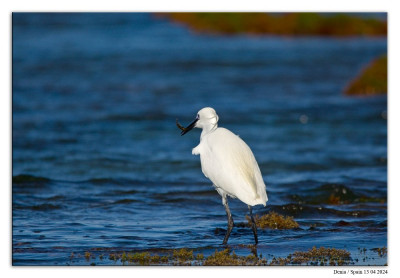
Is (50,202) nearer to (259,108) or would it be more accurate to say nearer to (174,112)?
(174,112)

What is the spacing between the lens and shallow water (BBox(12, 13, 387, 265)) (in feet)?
25.4

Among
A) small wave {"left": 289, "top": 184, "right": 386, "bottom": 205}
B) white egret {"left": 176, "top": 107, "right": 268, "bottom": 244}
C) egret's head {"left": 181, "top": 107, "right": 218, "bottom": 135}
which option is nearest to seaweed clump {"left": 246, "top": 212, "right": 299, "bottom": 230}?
white egret {"left": 176, "top": 107, "right": 268, "bottom": 244}

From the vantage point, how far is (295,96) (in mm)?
17359

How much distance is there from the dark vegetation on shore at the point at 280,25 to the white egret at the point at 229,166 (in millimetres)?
9445

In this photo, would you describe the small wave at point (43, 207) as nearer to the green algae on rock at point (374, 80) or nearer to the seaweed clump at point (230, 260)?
the seaweed clump at point (230, 260)

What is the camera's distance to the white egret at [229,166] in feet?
22.6

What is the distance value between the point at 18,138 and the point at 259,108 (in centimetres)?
547

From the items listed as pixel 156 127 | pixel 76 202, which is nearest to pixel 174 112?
pixel 156 127

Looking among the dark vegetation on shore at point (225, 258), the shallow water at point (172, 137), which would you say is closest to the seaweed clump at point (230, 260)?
the dark vegetation on shore at point (225, 258)

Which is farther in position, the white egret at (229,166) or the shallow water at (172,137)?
the shallow water at (172,137)

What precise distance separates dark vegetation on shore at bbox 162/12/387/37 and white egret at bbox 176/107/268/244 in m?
9.44

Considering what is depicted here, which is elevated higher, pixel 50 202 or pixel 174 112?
pixel 174 112

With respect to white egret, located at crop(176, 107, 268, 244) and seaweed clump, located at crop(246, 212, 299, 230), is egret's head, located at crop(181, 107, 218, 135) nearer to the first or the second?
white egret, located at crop(176, 107, 268, 244)
